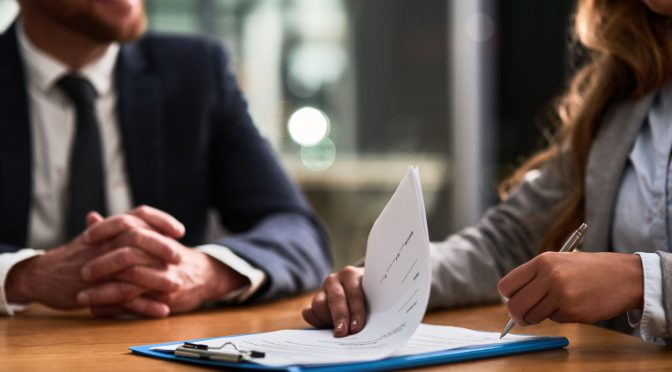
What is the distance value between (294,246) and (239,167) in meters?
0.34

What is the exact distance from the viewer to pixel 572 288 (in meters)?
0.97

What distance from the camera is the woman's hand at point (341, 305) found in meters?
1.05

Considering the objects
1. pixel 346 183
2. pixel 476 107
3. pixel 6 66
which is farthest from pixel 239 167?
pixel 476 107

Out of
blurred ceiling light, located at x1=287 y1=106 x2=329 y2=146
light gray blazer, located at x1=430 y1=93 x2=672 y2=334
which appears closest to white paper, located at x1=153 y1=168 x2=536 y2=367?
light gray blazer, located at x1=430 y1=93 x2=672 y2=334

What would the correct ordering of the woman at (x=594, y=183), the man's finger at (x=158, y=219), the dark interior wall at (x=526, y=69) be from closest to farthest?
the woman at (x=594, y=183)
the man's finger at (x=158, y=219)
the dark interior wall at (x=526, y=69)

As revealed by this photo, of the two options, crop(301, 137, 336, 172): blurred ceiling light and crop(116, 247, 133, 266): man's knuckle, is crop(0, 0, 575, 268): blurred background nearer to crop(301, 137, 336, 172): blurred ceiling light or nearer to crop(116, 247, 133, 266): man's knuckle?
crop(301, 137, 336, 172): blurred ceiling light

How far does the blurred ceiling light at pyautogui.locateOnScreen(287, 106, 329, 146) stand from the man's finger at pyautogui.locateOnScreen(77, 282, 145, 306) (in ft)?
13.7

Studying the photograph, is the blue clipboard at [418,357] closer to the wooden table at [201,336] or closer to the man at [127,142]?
the wooden table at [201,336]

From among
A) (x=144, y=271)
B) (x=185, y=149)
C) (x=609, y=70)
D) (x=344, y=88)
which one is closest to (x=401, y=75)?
(x=344, y=88)

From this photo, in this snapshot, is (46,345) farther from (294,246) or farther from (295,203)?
(295,203)

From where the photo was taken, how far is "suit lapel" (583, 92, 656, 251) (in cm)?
137

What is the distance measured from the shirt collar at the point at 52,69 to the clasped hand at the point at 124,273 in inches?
19.9

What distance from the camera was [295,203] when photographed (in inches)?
71.6

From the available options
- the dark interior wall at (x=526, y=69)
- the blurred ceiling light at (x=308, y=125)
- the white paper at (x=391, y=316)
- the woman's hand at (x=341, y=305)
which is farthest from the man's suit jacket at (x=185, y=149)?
the dark interior wall at (x=526, y=69)
